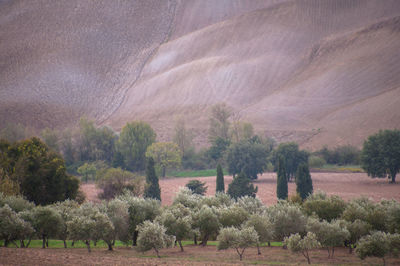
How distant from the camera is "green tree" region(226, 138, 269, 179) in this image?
221ft

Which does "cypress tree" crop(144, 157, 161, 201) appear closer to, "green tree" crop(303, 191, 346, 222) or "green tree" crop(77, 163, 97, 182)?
"green tree" crop(303, 191, 346, 222)

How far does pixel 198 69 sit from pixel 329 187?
124 meters

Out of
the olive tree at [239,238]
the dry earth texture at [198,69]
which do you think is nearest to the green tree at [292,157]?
the dry earth texture at [198,69]

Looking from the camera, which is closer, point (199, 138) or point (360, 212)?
point (360, 212)

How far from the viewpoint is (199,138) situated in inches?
4924

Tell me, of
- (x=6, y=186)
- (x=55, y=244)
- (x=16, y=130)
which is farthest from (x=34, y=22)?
(x=55, y=244)

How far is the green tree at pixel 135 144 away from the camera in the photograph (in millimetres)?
80438

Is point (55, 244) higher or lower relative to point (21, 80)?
lower

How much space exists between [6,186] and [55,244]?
7584 millimetres

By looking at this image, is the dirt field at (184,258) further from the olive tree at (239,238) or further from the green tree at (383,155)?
the green tree at (383,155)

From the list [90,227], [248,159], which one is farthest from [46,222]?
[248,159]

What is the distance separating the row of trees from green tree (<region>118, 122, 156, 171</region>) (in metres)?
48.7

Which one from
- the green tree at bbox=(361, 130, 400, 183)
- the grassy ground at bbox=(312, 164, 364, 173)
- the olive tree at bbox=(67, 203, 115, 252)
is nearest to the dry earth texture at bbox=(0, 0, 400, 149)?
the grassy ground at bbox=(312, 164, 364, 173)

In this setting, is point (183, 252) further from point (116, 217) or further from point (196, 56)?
point (196, 56)
